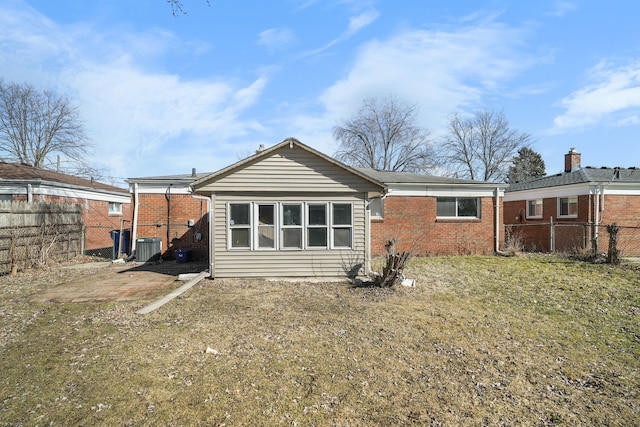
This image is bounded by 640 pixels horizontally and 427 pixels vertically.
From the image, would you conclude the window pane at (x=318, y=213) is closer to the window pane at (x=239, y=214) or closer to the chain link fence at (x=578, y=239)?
the window pane at (x=239, y=214)

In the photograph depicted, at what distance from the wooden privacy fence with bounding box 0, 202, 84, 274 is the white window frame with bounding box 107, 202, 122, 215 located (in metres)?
4.83

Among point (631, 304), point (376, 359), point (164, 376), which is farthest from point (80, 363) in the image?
point (631, 304)

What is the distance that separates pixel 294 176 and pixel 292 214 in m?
1.10

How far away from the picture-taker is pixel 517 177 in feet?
131

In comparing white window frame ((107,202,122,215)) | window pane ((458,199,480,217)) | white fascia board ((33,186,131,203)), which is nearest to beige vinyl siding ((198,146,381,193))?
window pane ((458,199,480,217))

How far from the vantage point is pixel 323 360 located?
500 centimetres

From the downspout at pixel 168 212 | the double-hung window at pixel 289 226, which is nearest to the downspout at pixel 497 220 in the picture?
the double-hung window at pixel 289 226

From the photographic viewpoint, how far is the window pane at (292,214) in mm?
Answer: 10219

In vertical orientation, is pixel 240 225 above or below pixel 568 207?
below

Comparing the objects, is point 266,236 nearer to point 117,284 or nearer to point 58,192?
point 117,284

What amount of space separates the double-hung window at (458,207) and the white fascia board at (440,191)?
0.78 feet

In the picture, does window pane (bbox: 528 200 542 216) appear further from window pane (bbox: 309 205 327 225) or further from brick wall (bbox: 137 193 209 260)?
brick wall (bbox: 137 193 209 260)

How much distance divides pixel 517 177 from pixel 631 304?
35582 mm

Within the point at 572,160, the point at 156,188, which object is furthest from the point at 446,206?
the point at 156,188
